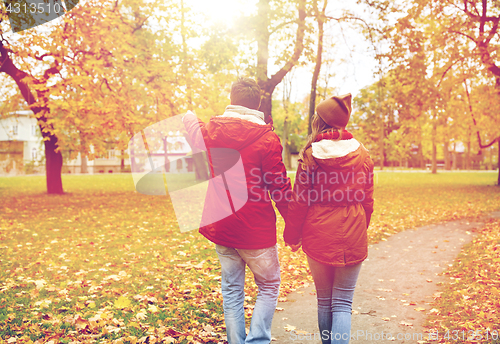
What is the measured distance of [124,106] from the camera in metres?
12.5

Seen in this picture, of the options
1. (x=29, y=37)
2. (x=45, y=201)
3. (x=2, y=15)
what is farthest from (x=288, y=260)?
(x=45, y=201)

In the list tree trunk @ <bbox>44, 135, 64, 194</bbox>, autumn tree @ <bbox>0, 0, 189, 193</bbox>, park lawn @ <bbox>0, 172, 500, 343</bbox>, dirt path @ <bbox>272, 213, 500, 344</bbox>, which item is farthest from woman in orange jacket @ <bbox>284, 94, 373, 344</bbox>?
tree trunk @ <bbox>44, 135, 64, 194</bbox>

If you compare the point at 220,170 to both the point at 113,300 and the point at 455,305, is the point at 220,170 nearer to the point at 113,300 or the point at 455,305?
Result: the point at 113,300

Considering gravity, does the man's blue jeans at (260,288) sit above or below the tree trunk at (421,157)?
below

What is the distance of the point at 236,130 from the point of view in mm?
2582

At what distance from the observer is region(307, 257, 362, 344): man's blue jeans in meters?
2.67

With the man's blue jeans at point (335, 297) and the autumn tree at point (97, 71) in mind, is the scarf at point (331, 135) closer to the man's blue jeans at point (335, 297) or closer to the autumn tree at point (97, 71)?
the man's blue jeans at point (335, 297)

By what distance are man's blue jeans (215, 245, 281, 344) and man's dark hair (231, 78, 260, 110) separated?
A: 1059 mm

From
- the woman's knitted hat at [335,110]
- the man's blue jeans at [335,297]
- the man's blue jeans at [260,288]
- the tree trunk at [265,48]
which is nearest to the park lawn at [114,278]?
the man's blue jeans at [260,288]

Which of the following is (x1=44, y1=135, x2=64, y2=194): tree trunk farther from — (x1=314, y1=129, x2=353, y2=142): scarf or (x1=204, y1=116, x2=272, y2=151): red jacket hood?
(x1=314, y1=129, x2=353, y2=142): scarf

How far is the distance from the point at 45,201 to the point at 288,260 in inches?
480

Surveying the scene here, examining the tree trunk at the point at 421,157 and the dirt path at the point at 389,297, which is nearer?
the dirt path at the point at 389,297

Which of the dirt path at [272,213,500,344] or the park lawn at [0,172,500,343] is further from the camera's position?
the park lawn at [0,172,500,343]

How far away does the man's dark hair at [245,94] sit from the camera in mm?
2693
